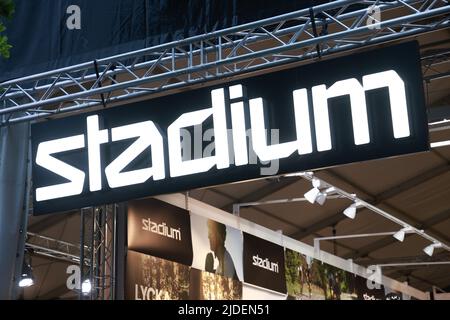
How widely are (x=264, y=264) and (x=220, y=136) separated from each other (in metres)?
4.88

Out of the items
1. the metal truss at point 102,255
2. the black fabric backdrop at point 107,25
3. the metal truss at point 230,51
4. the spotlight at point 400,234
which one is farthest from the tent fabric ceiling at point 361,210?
the black fabric backdrop at point 107,25

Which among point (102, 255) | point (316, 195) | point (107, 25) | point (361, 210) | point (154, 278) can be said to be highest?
point (361, 210)

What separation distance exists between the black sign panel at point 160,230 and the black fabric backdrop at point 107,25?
72.7 inches

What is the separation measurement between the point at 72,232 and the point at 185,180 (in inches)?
308

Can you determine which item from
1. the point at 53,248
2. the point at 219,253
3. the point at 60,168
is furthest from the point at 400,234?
the point at 60,168

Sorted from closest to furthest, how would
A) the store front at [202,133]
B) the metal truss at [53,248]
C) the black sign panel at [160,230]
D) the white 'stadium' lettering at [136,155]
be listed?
1. the store front at [202,133]
2. the white 'stadium' lettering at [136,155]
3. the black sign panel at [160,230]
4. the metal truss at [53,248]

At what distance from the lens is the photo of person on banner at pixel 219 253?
31.1 feet

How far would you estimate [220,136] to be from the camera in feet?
19.7

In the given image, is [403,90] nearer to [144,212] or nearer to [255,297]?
[144,212]

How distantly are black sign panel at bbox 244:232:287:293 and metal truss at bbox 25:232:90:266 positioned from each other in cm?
388

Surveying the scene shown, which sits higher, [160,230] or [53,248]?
[53,248]

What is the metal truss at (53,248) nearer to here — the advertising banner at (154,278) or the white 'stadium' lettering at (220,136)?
the advertising banner at (154,278)

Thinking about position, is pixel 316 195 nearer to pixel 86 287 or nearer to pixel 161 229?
pixel 161 229

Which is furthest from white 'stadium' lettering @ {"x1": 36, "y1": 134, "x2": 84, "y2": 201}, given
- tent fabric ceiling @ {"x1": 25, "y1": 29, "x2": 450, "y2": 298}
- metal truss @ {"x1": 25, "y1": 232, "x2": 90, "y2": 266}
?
metal truss @ {"x1": 25, "y1": 232, "x2": 90, "y2": 266}
